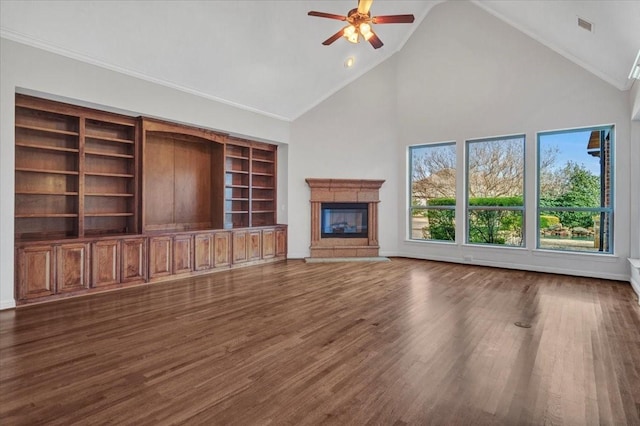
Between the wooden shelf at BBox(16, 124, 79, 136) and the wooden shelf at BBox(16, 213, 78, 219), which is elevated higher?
the wooden shelf at BBox(16, 124, 79, 136)

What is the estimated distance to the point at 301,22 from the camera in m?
5.69

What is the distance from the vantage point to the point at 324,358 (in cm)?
278

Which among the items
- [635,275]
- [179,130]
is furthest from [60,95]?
[635,275]

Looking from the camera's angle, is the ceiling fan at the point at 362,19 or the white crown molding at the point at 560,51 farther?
the white crown molding at the point at 560,51

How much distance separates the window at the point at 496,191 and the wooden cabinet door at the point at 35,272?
7348mm

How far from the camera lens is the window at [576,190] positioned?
595 centimetres

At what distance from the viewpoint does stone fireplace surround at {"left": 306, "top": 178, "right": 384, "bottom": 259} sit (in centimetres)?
785

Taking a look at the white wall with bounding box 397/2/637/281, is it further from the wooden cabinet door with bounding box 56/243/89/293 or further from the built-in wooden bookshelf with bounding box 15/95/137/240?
the wooden cabinet door with bounding box 56/243/89/293

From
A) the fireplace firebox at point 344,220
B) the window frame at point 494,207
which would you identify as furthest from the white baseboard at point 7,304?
the window frame at point 494,207

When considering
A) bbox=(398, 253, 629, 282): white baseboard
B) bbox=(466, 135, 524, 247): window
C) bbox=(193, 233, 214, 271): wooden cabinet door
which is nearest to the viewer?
bbox=(398, 253, 629, 282): white baseboard

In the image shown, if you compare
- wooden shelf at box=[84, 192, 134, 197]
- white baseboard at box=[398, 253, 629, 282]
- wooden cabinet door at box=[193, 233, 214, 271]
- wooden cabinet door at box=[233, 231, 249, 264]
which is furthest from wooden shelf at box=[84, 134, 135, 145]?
white baseboard at box=[398, 253, 629, 282]

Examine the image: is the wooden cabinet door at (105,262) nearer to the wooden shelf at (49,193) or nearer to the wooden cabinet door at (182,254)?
the wooden shelf at (49,193)

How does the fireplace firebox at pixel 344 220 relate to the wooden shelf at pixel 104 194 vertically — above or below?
below

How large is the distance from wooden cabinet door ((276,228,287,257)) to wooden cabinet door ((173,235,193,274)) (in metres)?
2.10
